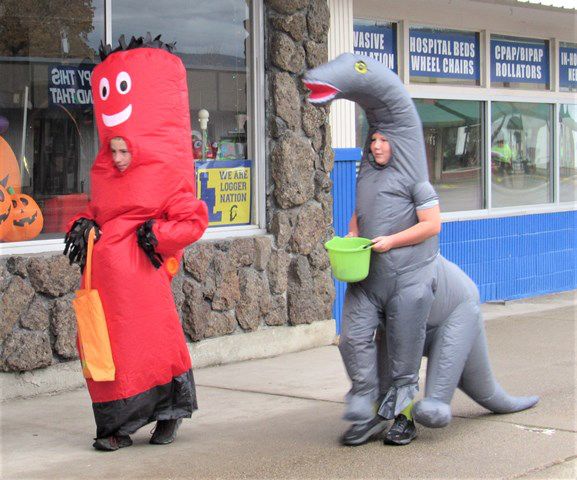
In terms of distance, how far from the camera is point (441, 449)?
605 centimetres

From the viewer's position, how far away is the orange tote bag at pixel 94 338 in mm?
5770

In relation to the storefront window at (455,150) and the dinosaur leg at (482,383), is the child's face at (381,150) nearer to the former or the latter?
the dinosaur leg at (482,383)

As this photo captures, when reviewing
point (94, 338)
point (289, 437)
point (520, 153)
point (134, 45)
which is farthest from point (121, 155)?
point (520, 153)

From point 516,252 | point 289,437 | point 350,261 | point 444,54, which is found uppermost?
point 444,54

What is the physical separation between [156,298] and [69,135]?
256 cm

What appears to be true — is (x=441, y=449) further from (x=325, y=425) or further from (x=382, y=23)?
(x=382, y=23)

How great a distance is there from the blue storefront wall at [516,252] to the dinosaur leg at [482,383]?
4.80 m

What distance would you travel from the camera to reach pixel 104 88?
6098mm

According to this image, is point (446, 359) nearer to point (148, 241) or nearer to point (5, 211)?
point (148, 241)

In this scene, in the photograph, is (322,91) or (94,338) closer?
(94,338)

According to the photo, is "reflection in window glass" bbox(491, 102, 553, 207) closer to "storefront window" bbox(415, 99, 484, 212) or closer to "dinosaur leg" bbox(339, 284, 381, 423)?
"storefront window" bbox(415, 99, 484, 212)

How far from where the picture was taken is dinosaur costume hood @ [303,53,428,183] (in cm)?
599

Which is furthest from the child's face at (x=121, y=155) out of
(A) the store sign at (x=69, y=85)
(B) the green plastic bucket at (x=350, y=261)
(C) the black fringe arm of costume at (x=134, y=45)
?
(A) the store sign at (x=69, y=85)

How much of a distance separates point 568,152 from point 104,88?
9241mm
